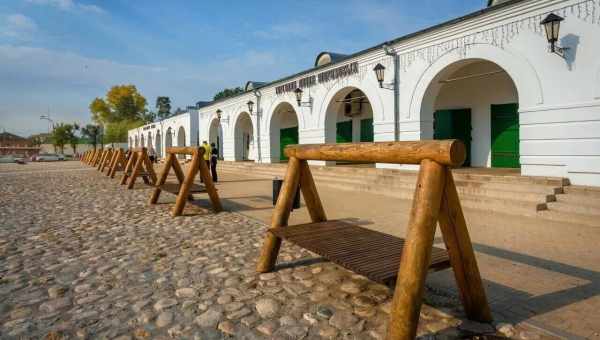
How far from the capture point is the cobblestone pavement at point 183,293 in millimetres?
2414

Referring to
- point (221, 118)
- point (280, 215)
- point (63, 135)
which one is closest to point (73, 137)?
point (63, 135)

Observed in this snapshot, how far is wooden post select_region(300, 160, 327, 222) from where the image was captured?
11.9ft

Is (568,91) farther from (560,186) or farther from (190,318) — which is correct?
(190,318)

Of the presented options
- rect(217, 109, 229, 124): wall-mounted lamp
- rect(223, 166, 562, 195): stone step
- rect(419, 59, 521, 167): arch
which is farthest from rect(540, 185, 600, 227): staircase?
rect(217, 109, 229, 124): wall-mounted lamp

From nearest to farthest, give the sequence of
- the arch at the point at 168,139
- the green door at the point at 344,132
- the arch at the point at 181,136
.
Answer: the green door at the point at 344,132
the arch at the point at 181,136
the arch at the point at 168,139

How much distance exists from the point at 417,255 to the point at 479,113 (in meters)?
10.7

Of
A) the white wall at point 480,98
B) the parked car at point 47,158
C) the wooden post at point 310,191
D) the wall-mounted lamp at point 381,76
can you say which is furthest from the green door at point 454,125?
the parked car at point 47,158

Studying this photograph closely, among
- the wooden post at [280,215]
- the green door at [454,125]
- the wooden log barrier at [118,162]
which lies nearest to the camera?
the wooden post at [280,215]

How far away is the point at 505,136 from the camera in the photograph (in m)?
10.7

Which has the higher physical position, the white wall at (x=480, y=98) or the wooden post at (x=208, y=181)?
the white wall at (x=480, y=98)

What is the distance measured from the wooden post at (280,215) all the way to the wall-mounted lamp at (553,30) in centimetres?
606

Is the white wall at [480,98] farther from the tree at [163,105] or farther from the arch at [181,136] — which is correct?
the tree at [163,105]

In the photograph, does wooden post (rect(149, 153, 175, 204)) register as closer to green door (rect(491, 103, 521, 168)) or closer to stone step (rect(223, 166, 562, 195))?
stone step (rect(223, 166, 562, 195))

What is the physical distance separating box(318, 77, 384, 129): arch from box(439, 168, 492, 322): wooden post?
27.8 feet
